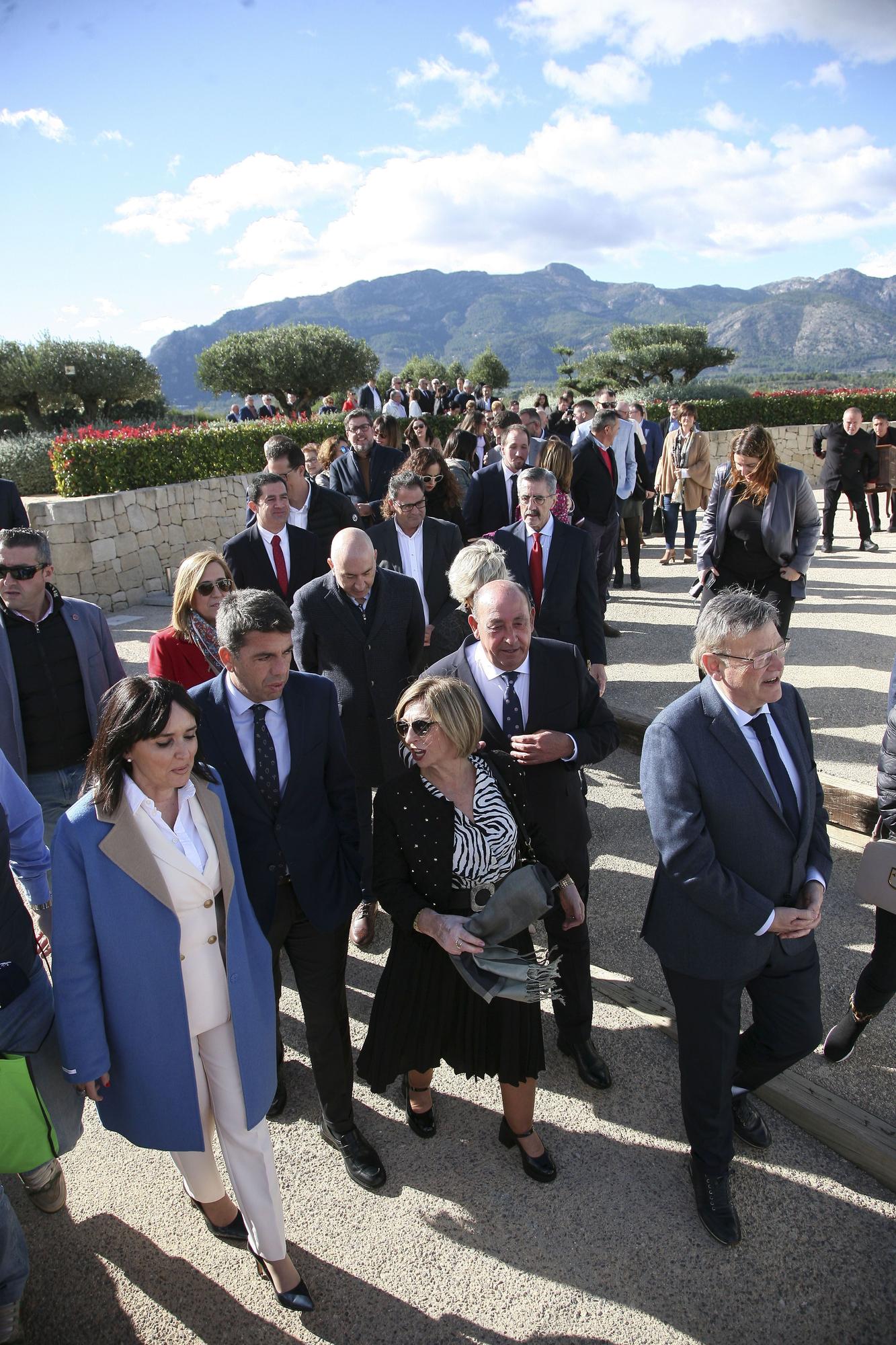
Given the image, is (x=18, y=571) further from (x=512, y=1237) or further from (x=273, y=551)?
(x=512, y=1237)

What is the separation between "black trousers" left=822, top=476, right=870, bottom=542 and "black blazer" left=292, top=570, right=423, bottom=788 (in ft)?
31.7

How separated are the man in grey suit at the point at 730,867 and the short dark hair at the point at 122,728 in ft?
4.67

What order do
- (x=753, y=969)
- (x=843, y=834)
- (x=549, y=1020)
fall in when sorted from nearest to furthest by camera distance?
(x=753, y=969)
(x=549, y=1020)
(x=843, y=834)

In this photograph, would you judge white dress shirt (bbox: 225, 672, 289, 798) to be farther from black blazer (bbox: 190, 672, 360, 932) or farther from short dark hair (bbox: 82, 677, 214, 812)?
short dark hair (bbox: 82, 677, 214, 812)

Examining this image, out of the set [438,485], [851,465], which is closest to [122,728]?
[438,485]

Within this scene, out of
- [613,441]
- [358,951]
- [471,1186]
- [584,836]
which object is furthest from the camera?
[613,441]

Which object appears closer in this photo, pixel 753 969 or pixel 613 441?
pixel 753 969

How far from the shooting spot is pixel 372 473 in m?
7.30

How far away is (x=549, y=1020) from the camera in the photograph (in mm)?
3520

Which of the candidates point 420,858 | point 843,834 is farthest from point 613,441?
point 420,858

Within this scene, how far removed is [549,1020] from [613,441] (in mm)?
6985

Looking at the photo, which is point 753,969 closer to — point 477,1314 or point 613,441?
point 477,1314

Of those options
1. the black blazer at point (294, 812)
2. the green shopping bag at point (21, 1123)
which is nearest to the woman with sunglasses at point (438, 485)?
the black blazer at point (294, 812)

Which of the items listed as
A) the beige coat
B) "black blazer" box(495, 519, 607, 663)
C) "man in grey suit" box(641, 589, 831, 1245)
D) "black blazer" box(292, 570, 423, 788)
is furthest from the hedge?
"man in grey suit" box(641, 589, 831, 1245)
